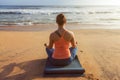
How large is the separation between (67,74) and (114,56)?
202 cm

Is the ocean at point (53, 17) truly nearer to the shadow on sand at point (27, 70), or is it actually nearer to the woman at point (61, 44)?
the shadow on sand at point (27, 70)

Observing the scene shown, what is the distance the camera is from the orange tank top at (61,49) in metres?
5.96

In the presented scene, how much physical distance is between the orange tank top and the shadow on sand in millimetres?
577

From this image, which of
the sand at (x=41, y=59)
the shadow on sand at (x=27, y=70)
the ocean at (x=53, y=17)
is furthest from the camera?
the ocean at (x=53, y=17)

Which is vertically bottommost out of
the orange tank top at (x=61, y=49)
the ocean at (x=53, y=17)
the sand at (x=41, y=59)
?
the ocean at (x=53, y=17)

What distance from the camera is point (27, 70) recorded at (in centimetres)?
635

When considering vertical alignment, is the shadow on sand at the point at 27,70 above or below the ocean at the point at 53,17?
above

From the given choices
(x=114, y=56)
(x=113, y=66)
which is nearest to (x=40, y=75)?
(x=113, y=66)

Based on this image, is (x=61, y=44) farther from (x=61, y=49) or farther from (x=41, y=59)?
(x=41, y=59)

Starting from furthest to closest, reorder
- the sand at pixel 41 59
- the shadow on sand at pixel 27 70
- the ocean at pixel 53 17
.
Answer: the ocean at pixel 53 17
the sand at pixel 41 59
the shadow on sand at pixel 27 70

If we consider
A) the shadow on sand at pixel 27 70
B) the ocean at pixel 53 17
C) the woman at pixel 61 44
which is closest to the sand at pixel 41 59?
the shadow on sand at pixel 27 70

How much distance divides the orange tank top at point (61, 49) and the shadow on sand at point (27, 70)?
577mm

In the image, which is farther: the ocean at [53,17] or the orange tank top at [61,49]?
the ocean at [53,17]

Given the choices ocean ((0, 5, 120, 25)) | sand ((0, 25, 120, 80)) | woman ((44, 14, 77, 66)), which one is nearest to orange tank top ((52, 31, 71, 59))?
woman ((44, 14, 77, 66))
